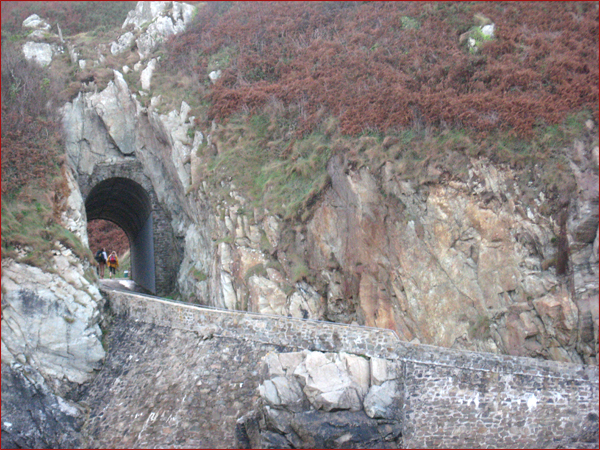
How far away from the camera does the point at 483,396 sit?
1290cm

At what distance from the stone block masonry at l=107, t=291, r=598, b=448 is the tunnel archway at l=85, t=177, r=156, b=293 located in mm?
13923

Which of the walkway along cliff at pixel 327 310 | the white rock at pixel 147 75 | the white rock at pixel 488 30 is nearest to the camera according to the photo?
the walkway along cliff at pixel 327 310

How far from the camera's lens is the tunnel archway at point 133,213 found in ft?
82.2

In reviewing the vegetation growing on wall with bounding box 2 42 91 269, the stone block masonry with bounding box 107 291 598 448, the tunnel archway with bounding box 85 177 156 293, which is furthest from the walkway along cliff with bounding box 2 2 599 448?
the tunnel archway with bounding box 85 177 156 293

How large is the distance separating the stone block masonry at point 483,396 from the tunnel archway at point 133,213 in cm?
1392

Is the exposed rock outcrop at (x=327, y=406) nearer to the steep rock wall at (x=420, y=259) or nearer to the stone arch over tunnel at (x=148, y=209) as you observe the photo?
the steep rock wall at (x=420, y=259)

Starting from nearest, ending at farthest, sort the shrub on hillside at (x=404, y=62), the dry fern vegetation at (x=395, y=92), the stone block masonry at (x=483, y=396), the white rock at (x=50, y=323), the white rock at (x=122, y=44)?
the stone block masonry at (x=483, y=396), the white rock at (x=50, y=323), the dry fern vegetation at (x=395, y=92), the shrub on hillside at (x=404, y=62), the white rock at (x=122, y=44)

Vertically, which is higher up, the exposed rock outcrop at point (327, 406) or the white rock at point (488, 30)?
the white rock at point (488, 30)

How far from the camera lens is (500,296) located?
15555 millimetres

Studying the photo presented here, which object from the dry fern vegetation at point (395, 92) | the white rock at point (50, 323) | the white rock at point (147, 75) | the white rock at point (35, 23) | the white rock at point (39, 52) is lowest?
the white rock at point (50, 323)

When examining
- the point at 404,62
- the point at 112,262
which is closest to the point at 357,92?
the point at 404,62

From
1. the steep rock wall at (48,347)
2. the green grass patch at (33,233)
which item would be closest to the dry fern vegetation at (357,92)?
the green grass patch at (33,233)

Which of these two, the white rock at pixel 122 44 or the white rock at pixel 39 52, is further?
the white rock at pixel 122 44

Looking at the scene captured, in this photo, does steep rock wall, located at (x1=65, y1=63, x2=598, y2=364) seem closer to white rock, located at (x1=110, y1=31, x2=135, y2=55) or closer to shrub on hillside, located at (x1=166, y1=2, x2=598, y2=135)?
shrub on hillside, located at (x1=166, y1=2, x2=598, y2=135)
